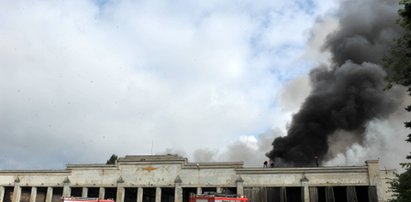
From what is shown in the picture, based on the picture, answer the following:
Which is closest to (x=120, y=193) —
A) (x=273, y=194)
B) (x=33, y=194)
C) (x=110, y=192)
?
(x=110, y=192)

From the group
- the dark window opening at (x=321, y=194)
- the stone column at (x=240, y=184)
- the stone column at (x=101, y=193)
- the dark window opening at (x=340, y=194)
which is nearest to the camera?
the dark window opening at (x=321, y=194)

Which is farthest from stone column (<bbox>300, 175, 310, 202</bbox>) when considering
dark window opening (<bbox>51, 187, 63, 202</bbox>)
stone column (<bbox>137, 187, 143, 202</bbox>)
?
dark window opening (<bbox>51, 187, 63, 202</bbox>)

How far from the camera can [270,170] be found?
40.2 m

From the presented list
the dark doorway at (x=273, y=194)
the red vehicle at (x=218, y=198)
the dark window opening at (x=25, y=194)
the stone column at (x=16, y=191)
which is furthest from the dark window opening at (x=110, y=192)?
the red vehicle at (x=218, y=198)

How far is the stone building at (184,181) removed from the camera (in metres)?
38.3

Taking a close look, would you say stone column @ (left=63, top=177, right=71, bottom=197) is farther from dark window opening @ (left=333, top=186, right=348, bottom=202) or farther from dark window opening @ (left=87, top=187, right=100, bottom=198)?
dark window opening @ (left=333, top=186, right=348, bottom=202)

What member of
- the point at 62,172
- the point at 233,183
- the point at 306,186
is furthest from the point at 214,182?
the point at 62,172

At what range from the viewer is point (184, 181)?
41969mm

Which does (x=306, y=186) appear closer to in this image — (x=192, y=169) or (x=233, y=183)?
(x=233, y=183)

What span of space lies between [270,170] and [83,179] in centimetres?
2203

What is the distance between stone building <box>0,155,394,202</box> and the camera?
3831 cm

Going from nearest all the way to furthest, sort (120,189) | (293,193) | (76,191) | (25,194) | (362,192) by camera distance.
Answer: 1. (362,192)
2. (293,193)
3. (120,189)
4. (76,191)
5. (25,194)

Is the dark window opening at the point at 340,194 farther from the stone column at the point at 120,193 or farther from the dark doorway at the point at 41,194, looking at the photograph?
the dark doorway at the point at 41,194

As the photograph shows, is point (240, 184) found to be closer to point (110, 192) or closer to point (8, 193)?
point (110, 192)
